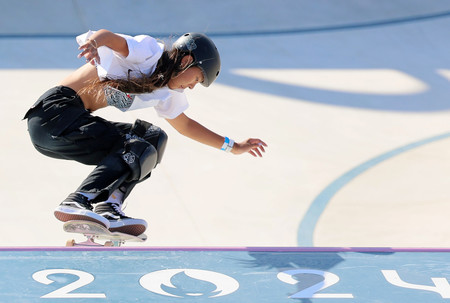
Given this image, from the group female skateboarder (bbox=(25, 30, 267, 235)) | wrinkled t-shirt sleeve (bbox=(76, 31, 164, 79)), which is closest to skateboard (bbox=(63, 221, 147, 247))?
female skateboarder (bbox=(25, 30, 267, 235))

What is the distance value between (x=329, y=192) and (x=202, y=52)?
202 centimetres

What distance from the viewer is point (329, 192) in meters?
5.15

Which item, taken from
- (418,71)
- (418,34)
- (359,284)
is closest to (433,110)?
(418,71)

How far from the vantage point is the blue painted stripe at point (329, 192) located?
4.59 metres

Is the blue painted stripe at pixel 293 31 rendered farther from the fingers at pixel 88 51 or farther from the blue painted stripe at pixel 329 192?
the fingers at pixel 88 51

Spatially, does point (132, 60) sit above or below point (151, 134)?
above

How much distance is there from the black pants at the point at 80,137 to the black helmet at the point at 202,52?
21.1 inches

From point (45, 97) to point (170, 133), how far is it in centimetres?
255

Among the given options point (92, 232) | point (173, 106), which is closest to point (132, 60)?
point (173, 106)

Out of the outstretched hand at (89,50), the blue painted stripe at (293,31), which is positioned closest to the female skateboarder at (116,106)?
the outstretched hand at (89,50)

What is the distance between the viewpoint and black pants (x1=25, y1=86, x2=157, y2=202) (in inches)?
138

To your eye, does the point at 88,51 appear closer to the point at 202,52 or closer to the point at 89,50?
the point at 89,50

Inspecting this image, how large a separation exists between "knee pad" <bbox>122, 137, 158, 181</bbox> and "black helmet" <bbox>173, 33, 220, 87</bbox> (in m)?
0.43

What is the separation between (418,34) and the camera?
28.6 ft
